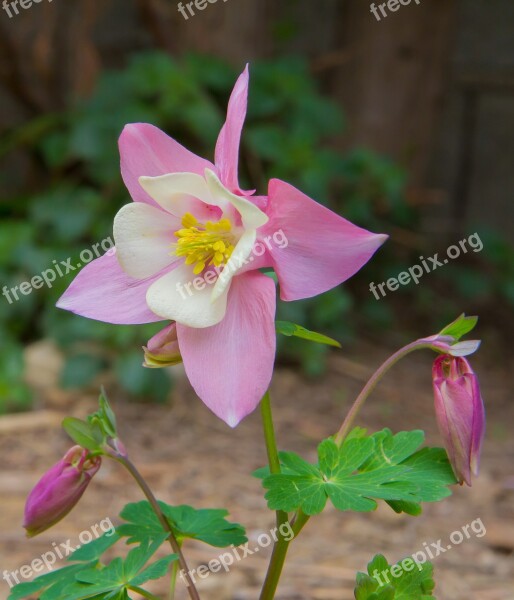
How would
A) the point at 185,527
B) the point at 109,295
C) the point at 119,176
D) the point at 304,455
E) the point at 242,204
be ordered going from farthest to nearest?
the point at 119,176 < the point at 304,455 < the point at 185,527 < the point at 109,295 < the point at 242,204

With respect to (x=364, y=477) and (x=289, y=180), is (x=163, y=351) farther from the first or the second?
(x=289, y=180)

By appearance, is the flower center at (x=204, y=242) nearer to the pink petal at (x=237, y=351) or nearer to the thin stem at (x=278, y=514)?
the pink petal at (x=237, y=351)

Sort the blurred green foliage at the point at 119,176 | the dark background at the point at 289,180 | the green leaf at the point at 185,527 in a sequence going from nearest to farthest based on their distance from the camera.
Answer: the green leaf at the point at 185,527 < the dark background at the point at 289,180 < the blurred green foliage at the point at 119,176

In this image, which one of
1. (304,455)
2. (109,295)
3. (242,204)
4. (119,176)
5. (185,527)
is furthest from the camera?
(119,176)

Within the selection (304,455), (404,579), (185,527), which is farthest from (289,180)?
(404,579)

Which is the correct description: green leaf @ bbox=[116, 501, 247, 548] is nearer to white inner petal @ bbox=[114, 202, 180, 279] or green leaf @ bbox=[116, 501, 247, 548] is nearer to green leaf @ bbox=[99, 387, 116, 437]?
green leaf @ bbox=[99, 387, 116, 437]

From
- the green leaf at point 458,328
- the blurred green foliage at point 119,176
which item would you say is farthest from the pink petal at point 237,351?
the blurred green foliage at point 119,176

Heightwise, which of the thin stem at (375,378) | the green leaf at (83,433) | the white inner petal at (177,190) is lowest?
the green leaf at (83,433)

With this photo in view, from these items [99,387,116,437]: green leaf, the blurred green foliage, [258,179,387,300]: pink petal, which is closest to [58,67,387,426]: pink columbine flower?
[258,179,387,300]: pink petal
